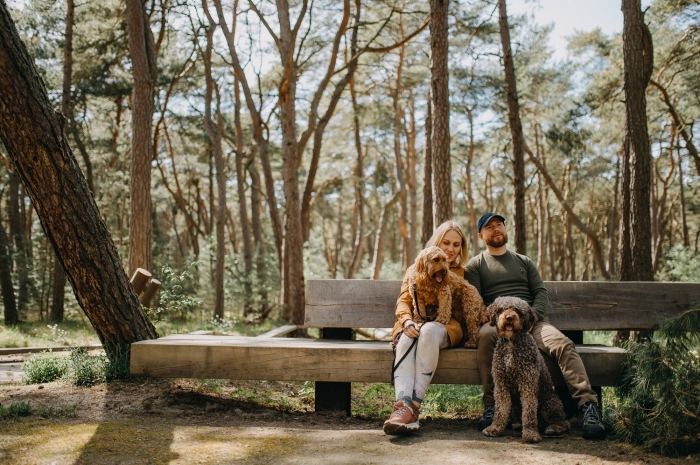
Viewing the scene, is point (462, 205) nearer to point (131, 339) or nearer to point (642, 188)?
point (642, 188)

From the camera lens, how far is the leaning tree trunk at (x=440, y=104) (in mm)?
9344

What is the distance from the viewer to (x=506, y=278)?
4984mm

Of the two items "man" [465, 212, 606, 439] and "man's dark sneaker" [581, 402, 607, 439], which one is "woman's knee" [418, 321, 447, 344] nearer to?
"man" [465, 212, 606, 439]

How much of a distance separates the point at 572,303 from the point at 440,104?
4883 millimetres

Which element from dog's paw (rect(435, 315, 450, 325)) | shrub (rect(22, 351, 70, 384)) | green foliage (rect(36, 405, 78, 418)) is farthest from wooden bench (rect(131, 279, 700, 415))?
shrub (rect(22, 351, 70, 384))

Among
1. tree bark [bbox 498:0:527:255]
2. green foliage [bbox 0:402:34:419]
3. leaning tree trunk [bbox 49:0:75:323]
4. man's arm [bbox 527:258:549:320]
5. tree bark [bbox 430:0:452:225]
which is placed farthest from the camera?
tree bark [bbox 498:0:527:255]

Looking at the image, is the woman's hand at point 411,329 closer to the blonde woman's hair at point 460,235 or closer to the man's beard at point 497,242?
the blonde woman's hair at point 460,235

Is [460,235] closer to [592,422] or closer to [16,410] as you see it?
[592,422]

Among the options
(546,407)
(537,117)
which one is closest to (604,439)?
(546,407)

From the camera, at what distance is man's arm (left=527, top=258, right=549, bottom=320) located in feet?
15.7

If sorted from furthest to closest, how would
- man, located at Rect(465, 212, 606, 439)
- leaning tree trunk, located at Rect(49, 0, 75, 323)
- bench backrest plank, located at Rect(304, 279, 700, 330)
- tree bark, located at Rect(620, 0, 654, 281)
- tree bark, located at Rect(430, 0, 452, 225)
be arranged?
1. leaning tree trunk, located at Rect(49, 0, 75, 323)
2. tree bark, located at Rect(430, 0, 452, 225)
3. tree bark, located at Rect(620, 0, 654, 281)
4. bench backrest plank, located at Rect(304, 279, 700, 330)
5. man, located at Rect(465, 212, 606, 439)

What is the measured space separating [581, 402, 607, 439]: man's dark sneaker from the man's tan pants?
0.05m

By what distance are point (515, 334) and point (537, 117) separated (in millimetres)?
23544

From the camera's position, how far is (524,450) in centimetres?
373
